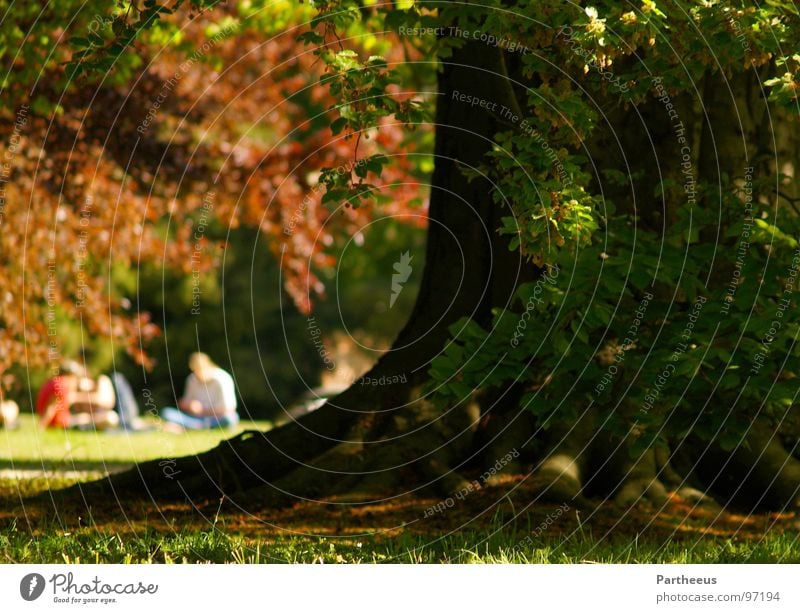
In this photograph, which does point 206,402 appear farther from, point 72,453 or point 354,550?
point 354,550

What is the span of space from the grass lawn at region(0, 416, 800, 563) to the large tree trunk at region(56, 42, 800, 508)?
21 centimetres

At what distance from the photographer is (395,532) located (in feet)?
21.9

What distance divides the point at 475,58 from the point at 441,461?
2858mm

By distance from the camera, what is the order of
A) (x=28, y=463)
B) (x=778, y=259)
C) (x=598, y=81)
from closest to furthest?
1. (x=778, y=259)
2. (x=598, y=81)
3. (x=28, y=463)

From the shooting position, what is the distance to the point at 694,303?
6.48 metres

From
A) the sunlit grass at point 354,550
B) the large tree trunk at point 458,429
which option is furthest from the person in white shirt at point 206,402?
the sunlit grass at point 354,550

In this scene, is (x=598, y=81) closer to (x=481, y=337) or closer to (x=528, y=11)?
(x=528, y=11)

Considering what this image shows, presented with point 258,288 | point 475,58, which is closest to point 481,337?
point 475,58

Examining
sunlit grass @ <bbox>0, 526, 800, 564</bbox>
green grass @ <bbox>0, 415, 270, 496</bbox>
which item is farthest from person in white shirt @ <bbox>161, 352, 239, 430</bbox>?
sunlit grass @ <bbox>0, 526, 800, 564</bbox>

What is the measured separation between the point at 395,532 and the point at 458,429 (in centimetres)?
124

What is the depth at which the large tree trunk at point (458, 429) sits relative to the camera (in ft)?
24.5

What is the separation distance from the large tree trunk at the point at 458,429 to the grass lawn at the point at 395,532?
0.21m
